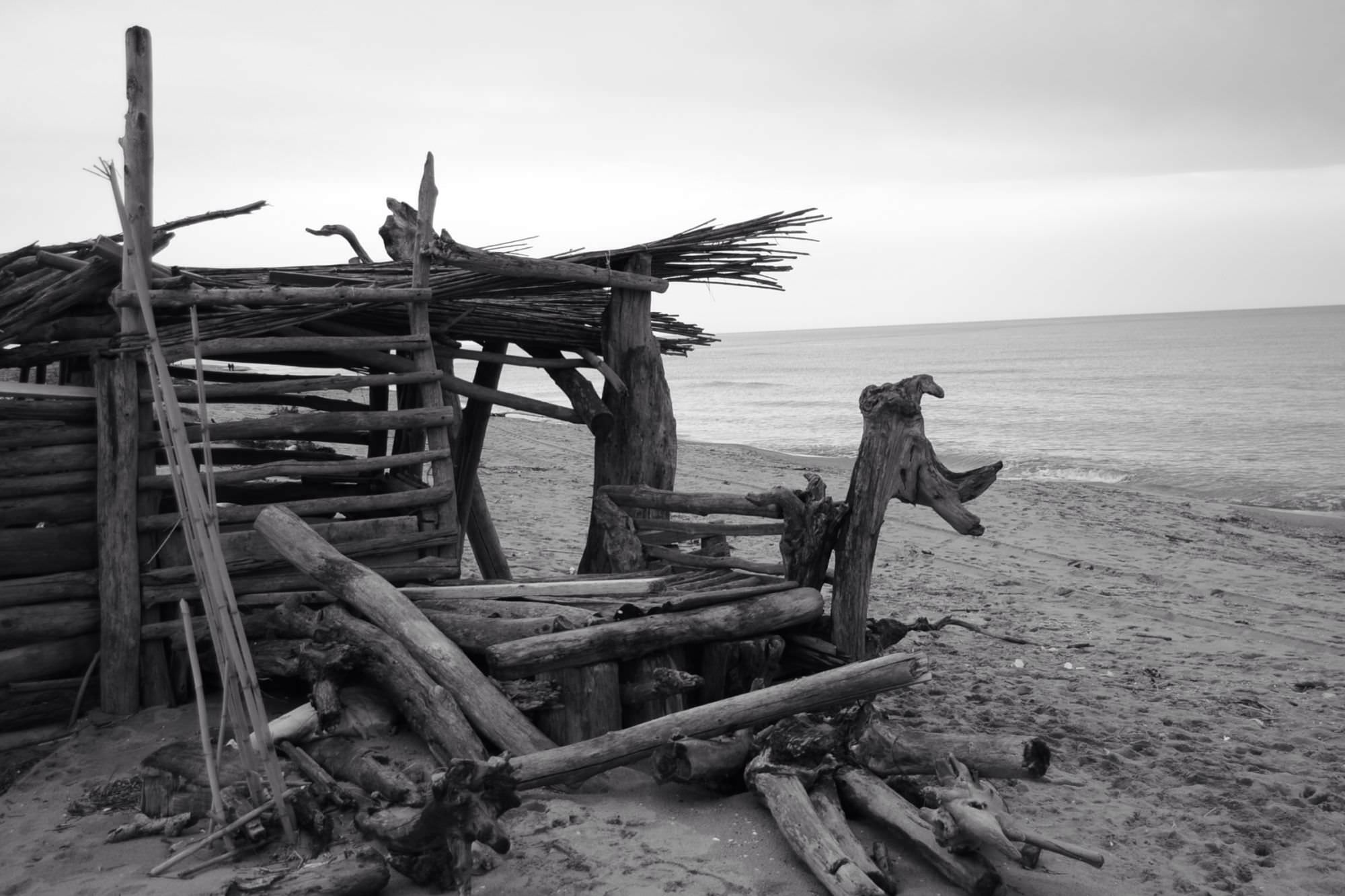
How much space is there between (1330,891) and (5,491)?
5744 millimetres

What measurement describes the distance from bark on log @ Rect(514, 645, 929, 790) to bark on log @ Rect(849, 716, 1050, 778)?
0.17 m

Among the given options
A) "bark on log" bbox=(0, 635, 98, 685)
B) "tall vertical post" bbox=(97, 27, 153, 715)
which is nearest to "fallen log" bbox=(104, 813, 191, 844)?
"tall vertical post" bbox=(97, 27, 153, 715)

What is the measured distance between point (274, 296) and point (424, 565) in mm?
1566

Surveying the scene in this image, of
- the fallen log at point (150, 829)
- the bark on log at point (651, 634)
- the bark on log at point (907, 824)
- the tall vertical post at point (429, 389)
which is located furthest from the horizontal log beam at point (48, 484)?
the bark on log at point (907, 824)

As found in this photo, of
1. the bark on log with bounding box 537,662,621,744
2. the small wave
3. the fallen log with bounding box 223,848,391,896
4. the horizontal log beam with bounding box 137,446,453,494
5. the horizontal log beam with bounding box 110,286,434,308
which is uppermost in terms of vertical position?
the horizontal log beam with bounding box 110,286,434,308

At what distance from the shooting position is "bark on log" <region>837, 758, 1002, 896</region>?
3256mm

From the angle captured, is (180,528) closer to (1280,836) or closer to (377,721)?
(377,721)

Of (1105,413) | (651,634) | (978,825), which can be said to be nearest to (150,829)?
(651,634)

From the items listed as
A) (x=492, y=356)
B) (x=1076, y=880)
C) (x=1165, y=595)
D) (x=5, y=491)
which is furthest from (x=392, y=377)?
(x=1165, y=595)

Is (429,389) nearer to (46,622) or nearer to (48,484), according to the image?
(48,484)

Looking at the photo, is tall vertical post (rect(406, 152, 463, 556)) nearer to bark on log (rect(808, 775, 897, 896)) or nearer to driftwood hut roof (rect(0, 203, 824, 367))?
driftwood hut roof (rect(0, 203, 824, 367))

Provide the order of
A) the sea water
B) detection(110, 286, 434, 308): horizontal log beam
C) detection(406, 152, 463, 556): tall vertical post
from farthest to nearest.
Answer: the sea water < detection(406, 152, 463, 556): tall vertical post < detection(110, 286, 434, 308): horizontal log beam

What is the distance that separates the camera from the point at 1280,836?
3990mm

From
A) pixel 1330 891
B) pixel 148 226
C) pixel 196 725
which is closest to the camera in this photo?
pixel 1330 891
